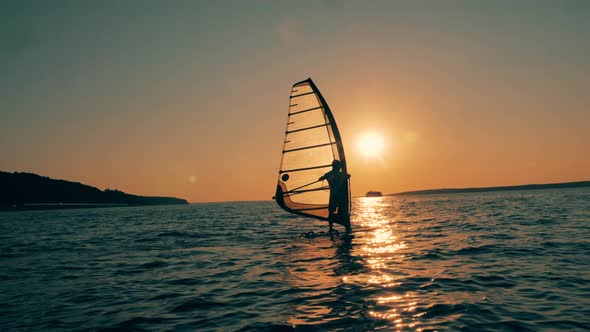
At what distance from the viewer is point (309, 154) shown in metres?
18.4

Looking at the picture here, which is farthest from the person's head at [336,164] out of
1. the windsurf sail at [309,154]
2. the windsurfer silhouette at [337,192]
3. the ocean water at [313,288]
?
the ocean water at [313,288]

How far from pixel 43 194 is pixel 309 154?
15023cm

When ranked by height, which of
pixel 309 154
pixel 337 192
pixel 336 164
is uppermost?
pixel 309 154

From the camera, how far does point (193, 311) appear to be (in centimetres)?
691

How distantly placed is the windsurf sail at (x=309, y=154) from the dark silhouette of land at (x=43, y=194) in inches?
4920

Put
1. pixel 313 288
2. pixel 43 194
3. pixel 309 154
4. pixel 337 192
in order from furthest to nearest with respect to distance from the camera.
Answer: pixel 43 194 < pixel 309 154 < pixel 337 192 < pixel 313 288

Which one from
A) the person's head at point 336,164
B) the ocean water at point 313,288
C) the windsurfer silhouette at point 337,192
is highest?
the person's head at point 336,164

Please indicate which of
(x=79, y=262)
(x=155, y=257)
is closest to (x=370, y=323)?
(x=155, y=257)

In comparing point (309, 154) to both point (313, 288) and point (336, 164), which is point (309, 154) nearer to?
point (336, 164)

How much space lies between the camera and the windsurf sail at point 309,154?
18.1m

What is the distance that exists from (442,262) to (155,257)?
31.3 feet

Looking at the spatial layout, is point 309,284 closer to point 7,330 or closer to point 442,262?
point 442,262

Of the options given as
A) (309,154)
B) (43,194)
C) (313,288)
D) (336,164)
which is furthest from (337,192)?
(43,194)

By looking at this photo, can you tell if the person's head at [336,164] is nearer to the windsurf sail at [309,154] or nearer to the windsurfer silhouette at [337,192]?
the windsurfer silhouette at [337,192]
